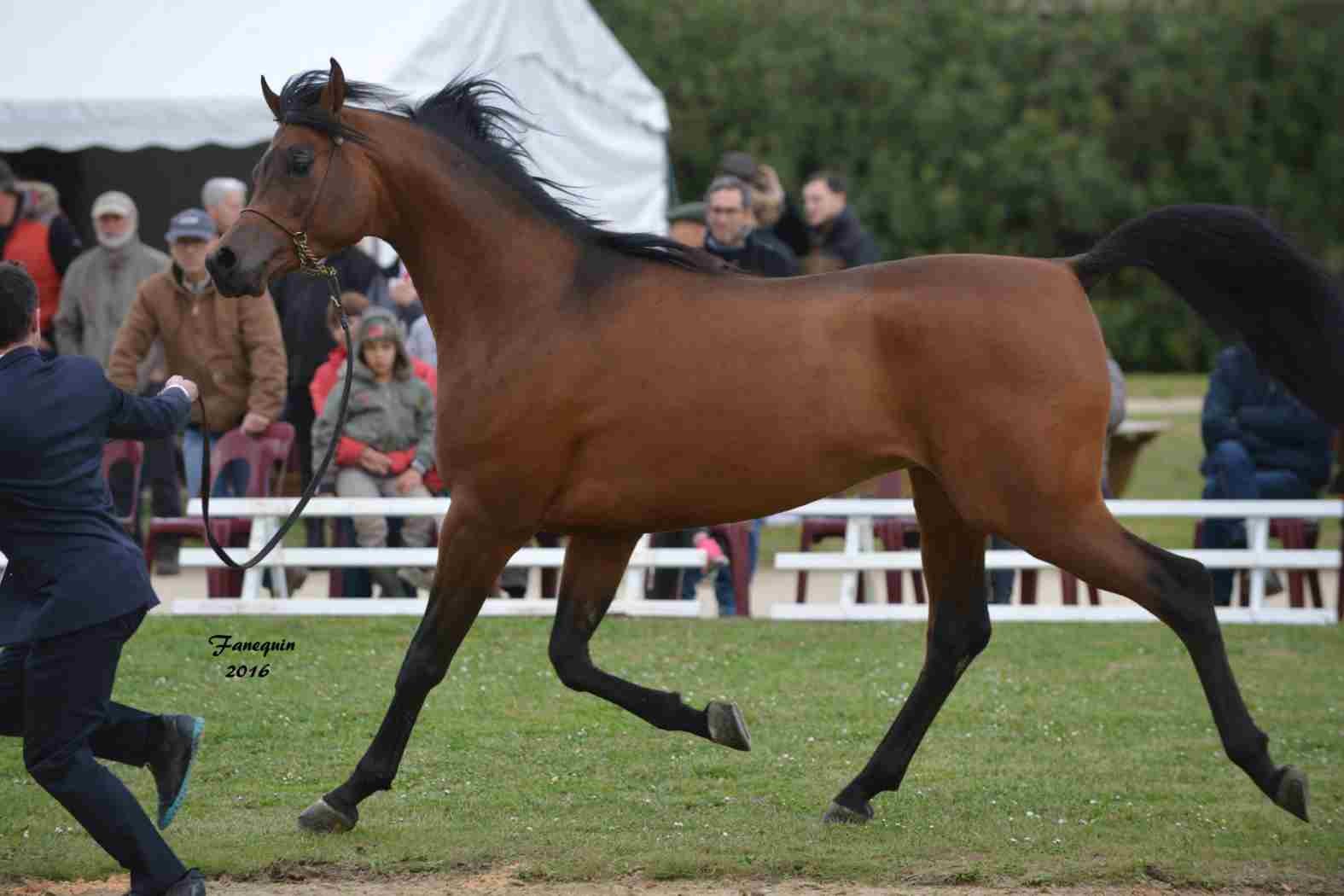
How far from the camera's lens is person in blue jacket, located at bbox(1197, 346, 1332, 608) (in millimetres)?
10484

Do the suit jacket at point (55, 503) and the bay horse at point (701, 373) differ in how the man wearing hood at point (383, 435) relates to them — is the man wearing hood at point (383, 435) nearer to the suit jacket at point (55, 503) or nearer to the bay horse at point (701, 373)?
the bay horse at point (701, 373)

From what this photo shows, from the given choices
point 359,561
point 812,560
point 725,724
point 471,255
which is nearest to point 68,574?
point 471,255

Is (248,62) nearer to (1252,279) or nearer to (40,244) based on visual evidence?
(40,244)

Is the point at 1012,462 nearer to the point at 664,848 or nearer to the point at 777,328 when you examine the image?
the point at 777,328

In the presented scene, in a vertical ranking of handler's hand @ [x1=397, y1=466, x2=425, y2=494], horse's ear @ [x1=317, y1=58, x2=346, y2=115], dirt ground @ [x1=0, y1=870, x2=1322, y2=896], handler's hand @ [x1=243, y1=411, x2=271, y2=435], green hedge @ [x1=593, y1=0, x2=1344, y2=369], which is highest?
green hedge @ [x1=593, y1=0, x2=1344, y2=369]

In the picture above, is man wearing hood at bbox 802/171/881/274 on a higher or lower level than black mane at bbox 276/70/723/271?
higher

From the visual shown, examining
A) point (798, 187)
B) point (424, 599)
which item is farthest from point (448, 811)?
point (798, 187)

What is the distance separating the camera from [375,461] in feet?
32.5

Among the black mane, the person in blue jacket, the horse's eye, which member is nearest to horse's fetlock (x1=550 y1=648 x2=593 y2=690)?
the black mane

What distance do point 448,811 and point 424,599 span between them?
3.99 metres

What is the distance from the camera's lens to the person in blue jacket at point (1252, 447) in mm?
10484

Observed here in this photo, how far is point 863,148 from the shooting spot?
20234mm

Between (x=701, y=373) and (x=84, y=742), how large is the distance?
205 centimetres

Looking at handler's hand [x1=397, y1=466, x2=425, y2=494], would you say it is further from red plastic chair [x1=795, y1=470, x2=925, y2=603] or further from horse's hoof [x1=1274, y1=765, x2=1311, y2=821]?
horse's hoof [x1=1274, y1=765, x2=1311, y2=821]
